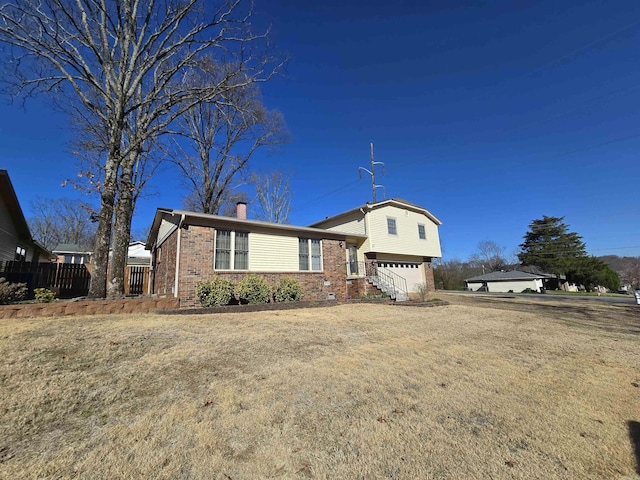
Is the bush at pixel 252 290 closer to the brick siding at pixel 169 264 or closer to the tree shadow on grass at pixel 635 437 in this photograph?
the brick siding at pixel 169 264

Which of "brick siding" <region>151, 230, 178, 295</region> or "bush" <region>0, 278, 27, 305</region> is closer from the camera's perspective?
"bush" <region>0, 278, 27, 305</region>

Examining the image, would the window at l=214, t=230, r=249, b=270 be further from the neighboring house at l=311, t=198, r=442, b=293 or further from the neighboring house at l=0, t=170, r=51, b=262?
the neighboring house at l=0, t=170, r=51, b=262

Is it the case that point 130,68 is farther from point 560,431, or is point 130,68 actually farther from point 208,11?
point 560,431

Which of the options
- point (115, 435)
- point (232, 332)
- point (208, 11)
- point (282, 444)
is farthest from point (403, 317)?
point (208, 11)

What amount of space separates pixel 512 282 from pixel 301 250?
4034 centimetres

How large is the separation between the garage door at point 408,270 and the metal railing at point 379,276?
0.38 metres

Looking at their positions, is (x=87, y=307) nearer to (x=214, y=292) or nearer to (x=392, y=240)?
→ (x=214, y=292)

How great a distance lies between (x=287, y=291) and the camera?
448 inches

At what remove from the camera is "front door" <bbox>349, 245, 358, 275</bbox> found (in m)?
17.3

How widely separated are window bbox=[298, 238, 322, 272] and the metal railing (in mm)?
3956

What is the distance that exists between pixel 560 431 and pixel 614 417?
86cm

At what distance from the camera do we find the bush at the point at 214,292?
31.3 feet

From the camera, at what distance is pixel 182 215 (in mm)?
9852

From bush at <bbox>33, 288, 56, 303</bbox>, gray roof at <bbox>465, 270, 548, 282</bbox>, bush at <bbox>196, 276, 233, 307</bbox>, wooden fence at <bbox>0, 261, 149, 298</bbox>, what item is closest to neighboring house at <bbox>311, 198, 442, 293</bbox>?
bush at <bbox>196, 276, 233, 307</bbox>
